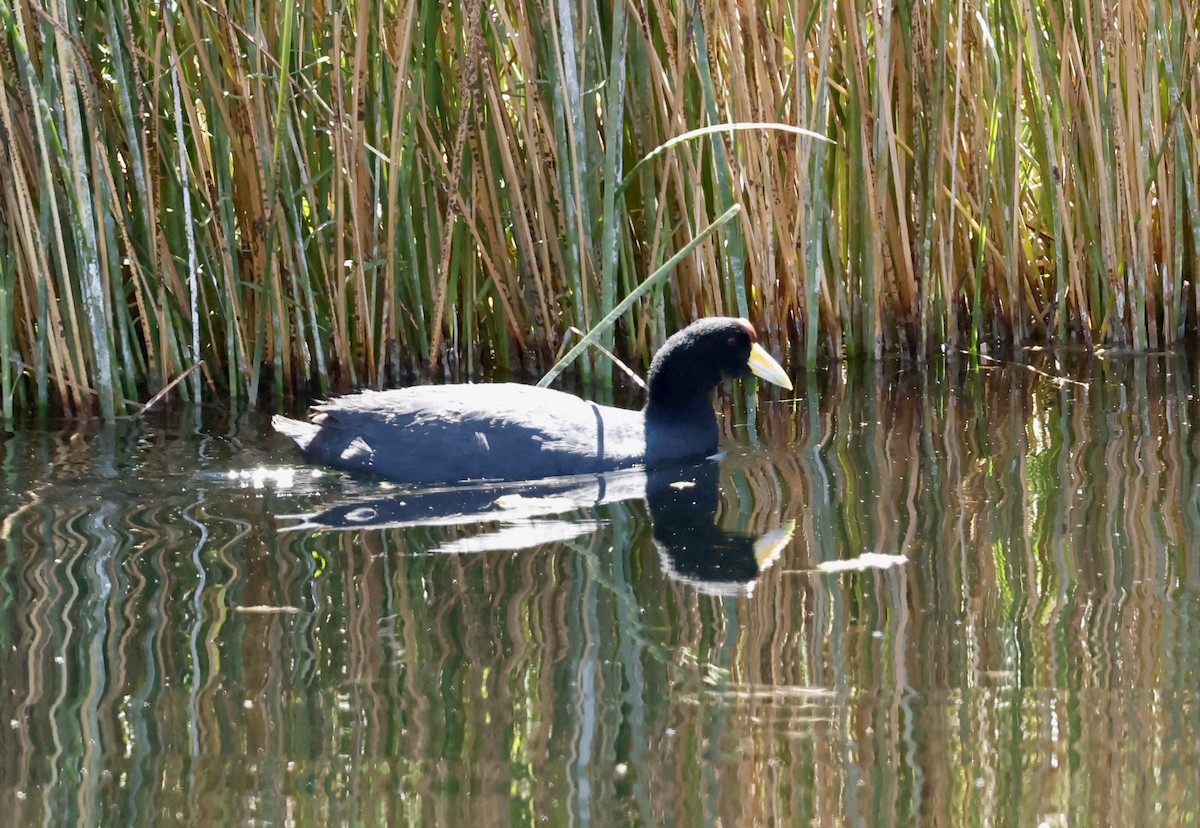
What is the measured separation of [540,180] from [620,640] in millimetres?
2847

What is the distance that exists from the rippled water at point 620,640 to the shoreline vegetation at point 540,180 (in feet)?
2.89

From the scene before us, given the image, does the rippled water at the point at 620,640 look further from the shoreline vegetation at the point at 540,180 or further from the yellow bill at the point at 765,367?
the shoreline vegetation at the point at 540,180

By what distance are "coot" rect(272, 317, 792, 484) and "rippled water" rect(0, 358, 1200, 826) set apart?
11 cm

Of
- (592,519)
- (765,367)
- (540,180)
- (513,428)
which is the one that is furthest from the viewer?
(540,180)

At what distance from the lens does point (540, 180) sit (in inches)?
211

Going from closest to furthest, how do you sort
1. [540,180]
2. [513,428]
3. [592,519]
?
1. [592,519]
2. [513,428]
3. [540,180]

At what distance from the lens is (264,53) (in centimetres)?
489

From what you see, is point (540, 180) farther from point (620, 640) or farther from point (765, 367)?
point (620, 640)

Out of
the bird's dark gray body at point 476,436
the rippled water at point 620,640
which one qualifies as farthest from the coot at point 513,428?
the rippled water at point 620,640

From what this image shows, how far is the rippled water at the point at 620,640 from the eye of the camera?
84.2 inches

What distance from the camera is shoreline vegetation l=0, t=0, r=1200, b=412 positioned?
4996 mm

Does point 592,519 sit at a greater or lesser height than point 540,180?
lesser

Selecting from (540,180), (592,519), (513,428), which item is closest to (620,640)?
(592,519)

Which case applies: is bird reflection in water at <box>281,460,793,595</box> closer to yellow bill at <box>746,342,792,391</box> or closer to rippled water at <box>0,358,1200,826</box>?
rippled water at <box>0,358,1200,826</box>
